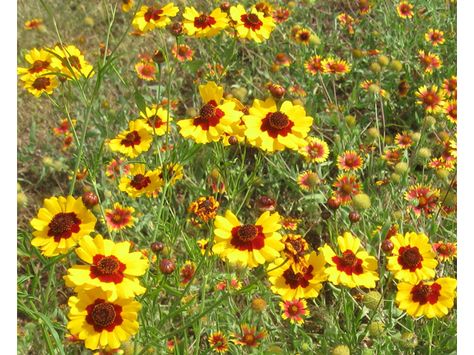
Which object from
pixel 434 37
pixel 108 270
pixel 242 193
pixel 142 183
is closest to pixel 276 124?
pixel 108 270

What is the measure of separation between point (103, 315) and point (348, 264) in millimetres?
632

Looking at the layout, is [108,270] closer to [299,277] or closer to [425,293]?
[299,277]

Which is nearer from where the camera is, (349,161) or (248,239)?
(248,239)

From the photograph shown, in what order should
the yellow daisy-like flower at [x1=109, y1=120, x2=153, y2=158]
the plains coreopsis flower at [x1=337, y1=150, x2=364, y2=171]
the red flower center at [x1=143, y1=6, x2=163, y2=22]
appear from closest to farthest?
the red flower center at [x1=143, y1=6, x2=163, y2=22], the yellow daisy-like flower at [x1=109, y1=120, x2=153, y2=158], the plains coreopsis flower at [x1=337, y1=150, x2=364, y2=171]

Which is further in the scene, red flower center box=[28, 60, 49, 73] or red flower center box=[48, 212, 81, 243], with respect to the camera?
red flower center box=[28, 60, 49, 73]

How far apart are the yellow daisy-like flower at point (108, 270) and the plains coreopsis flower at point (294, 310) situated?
80 centimetres

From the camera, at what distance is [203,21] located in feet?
5.75

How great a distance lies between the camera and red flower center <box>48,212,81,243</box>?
4.23 feet

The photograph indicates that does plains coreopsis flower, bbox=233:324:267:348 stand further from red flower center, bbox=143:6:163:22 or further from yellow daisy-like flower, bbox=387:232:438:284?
red flower center, bbox=143:6:163:22

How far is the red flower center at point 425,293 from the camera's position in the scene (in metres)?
1.44

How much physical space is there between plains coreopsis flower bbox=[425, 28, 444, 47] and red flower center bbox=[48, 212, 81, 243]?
2363 mm

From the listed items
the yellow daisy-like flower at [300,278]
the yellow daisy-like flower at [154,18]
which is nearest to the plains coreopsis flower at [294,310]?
the yellow daisy-like flower at [300,278]

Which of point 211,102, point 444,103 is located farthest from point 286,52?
point 211,102

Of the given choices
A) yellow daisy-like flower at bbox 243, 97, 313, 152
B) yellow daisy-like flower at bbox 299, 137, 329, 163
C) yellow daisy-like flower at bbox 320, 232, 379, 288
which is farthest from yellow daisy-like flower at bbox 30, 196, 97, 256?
yellow daisy-like flower at bbox 299, 137, 329, 163
